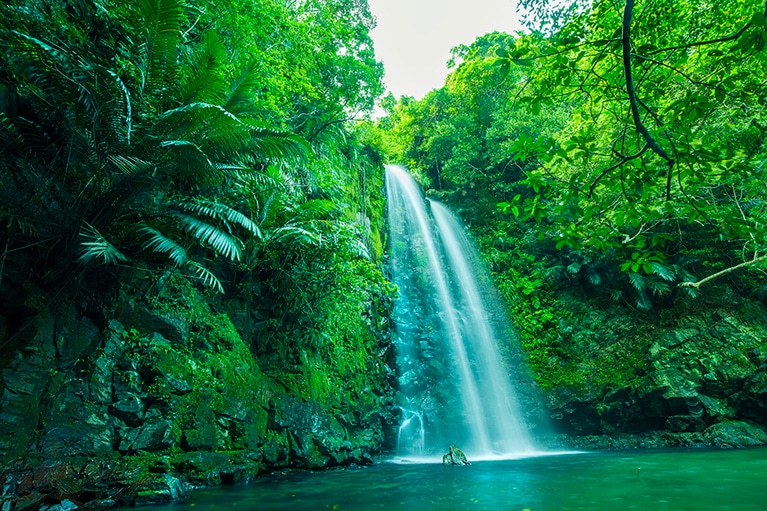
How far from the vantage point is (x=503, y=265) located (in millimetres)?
15453

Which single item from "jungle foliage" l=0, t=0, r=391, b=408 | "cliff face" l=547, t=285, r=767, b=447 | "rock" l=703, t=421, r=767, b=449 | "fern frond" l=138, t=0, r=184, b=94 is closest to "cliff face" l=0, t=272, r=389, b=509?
"jungle foliage" l=0, t=0, r=391, b=408

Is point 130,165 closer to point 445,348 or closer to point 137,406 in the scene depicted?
point 137,406

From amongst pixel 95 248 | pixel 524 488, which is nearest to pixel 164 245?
pixel 95 248

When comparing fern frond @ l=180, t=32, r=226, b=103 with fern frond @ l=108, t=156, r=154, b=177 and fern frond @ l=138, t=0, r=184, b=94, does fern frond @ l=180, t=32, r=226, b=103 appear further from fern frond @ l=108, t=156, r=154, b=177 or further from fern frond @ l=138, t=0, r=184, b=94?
fern frond @ l=108, t=156, r=154, b=177

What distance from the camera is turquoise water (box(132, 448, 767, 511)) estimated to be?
414 cm

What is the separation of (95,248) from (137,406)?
2071 millimetres

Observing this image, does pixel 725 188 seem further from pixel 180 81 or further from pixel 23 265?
pixel 23 265

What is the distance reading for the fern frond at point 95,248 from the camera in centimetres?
403

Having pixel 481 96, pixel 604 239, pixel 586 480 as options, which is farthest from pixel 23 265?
pixel 481 96

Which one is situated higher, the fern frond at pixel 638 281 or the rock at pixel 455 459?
the fern frond at pixel 638 281

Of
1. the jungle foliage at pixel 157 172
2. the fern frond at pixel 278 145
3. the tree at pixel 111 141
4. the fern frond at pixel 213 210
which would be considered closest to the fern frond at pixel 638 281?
the jungle foliage at pixel 157 172

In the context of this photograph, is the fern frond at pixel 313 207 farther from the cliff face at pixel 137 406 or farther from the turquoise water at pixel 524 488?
the turquoise water at pixel 524 488

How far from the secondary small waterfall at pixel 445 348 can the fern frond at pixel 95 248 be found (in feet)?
25.4

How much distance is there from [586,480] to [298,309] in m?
5.44
